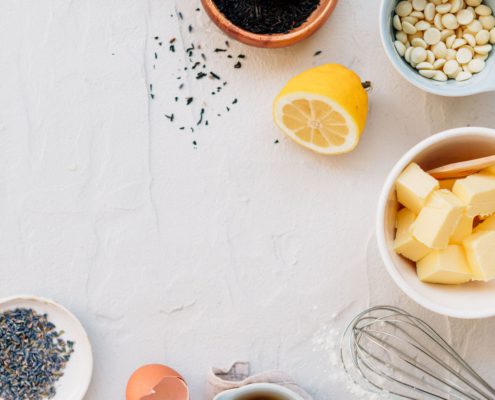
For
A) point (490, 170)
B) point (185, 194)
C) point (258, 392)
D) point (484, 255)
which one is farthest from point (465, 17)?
point (258, 392)

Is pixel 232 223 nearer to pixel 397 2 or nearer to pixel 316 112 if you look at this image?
pixel 316 112

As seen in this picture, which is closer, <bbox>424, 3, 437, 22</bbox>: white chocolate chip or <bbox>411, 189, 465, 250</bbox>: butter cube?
<bbox>411, 189, 465, 250</bbox>: butter cube

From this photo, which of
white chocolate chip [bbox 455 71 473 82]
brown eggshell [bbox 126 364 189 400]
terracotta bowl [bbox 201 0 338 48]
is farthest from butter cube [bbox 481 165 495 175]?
brown eggshell [bbox 126 364 189 400]

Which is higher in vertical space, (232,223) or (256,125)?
(256,125)

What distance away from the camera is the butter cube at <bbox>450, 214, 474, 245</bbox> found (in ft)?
2.96

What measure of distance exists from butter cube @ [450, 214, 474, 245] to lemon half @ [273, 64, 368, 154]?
0.54 feet

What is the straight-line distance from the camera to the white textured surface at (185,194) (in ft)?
3.33

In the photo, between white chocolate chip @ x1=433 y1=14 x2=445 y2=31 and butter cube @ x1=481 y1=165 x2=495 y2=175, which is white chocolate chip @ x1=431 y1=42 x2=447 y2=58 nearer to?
white chocolate chip @ x1=433 y1=14 x2=445 y2=31

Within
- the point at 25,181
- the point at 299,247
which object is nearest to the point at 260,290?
the point at 299,247

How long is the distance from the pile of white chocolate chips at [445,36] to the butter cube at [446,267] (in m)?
0.23

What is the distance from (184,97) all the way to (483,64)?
0.39m

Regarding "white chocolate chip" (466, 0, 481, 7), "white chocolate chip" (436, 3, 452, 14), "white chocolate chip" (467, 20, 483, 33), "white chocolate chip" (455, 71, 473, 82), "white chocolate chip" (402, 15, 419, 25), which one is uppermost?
"white chocolate chip" (466, 0, 481, 7)

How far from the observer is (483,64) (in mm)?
980

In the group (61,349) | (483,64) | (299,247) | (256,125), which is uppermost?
(483,64)
